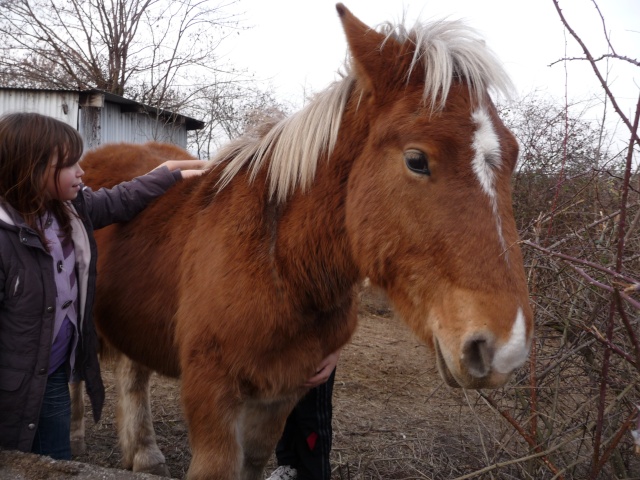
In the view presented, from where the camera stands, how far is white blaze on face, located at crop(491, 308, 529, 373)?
1640 millimetres

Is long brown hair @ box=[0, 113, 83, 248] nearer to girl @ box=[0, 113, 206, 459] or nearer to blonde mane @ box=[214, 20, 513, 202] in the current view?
girl @ box=[0, 113, 206, 459]

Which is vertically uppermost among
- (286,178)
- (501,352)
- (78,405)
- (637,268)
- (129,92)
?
(129,92)

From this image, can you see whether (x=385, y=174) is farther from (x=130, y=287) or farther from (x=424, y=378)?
(x=424, y=378)

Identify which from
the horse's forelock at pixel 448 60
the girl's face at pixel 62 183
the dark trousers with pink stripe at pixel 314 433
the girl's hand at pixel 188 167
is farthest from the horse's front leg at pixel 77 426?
the horse's forelock at pixel 448 60

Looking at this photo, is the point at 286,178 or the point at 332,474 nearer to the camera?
the point at 286,178

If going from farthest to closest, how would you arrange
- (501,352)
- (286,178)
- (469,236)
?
(286,178), (469,236), (501,352)

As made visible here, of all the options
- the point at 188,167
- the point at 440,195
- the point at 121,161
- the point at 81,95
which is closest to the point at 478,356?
the point at 440,195

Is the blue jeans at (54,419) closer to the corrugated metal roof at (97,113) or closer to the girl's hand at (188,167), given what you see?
the girl's hand at (188,167)

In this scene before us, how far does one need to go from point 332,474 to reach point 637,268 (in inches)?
92.9

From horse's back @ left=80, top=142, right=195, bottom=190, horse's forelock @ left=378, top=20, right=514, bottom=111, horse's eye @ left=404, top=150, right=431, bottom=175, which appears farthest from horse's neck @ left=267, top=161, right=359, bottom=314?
horse's back @ left=80, top=142, right=195, bottom=190

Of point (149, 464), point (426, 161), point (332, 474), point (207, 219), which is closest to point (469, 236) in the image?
point (426, 161)

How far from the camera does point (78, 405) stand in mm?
4105

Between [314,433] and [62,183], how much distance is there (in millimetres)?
2060

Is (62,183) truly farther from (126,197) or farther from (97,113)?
(97,113)
